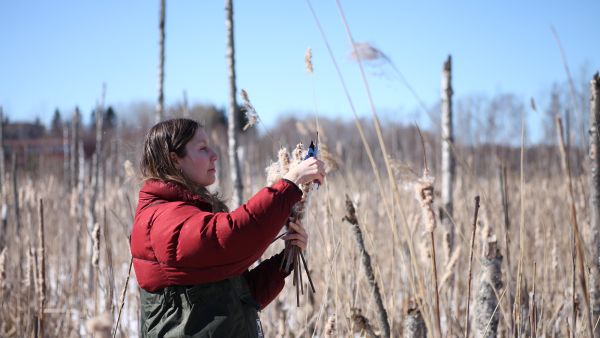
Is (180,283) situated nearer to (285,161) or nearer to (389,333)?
(285,161)

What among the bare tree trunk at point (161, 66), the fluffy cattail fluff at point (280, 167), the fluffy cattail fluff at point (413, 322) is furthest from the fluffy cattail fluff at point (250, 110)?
the bare tree trunk at point (161, 66)

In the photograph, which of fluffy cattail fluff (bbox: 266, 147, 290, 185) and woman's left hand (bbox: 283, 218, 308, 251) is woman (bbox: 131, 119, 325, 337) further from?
fluffy cattail fluff (bbox: 266, 147, 290, 185)

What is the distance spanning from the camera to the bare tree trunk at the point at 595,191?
1.72 metres

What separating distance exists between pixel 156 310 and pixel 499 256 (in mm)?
1275

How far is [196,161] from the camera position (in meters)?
1.34

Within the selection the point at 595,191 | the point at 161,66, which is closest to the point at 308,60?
the point at 595,191

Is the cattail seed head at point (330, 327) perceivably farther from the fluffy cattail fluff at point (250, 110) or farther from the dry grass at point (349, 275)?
the fluffy cattail fluff at point (250, 110)

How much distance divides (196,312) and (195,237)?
0.63 ft

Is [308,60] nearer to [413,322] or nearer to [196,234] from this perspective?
[196,234]

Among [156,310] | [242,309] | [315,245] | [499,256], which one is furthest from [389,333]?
[315,245]

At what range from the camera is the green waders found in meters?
1.19

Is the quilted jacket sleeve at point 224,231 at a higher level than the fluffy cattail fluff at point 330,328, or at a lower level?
higher

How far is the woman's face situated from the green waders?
0.85 feet

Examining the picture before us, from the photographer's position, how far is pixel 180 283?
3.90 ft
